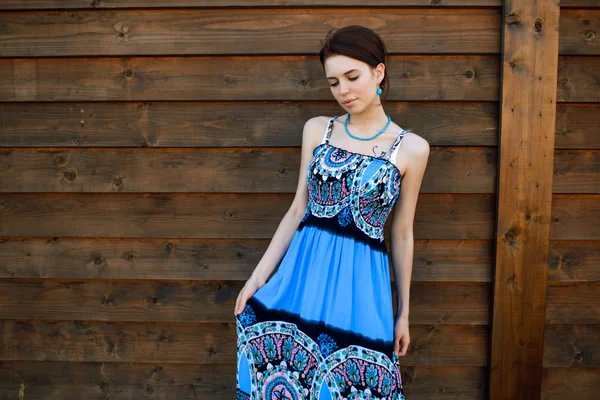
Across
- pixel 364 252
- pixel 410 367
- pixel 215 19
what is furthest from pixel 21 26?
pixel 410 367

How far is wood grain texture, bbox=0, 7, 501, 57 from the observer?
2418mm

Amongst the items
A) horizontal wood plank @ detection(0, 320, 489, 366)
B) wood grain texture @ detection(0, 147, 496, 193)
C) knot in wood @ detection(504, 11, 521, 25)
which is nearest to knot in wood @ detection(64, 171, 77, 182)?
wood grain texture @ detection(0, 147, 496, 193)

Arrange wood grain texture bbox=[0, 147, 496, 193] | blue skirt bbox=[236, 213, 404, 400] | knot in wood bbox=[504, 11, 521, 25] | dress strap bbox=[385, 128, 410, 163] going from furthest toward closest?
1. wood grain texture bbox=[0, 147, 496, 193]
2. knot in wood bbox=[504, 11, 521, 25]
3. dress strap bbox=[385, 128, 410, 163]
4. blue skirt bbox=[236, 213, 404, 400]

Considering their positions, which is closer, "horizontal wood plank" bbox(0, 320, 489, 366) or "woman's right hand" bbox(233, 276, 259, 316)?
"woman's right hand" bbox(233, 276, 259, 316)

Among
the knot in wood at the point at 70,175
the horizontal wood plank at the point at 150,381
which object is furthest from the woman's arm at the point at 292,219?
the knot in wood at the point at 70,175

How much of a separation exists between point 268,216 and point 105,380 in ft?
3.82

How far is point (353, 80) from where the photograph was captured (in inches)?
75.6

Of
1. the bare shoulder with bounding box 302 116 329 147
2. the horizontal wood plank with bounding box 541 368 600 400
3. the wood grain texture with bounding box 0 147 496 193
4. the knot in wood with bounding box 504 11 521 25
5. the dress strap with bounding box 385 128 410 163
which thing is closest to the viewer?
the dress strap with bounding box 385 128 410 163

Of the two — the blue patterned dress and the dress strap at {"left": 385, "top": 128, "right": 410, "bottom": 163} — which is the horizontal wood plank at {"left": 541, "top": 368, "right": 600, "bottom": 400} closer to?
the blue patterned dress

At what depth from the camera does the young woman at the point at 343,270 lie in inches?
73.5

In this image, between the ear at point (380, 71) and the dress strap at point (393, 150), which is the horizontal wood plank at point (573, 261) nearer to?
the dress strap at point (393, 150)

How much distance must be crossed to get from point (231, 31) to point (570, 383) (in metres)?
2.33

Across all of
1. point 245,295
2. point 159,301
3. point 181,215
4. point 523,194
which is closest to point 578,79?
point 523,194

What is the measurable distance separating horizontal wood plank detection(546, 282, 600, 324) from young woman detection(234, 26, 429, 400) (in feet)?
3.18
